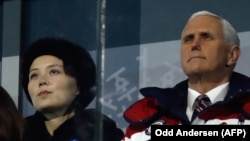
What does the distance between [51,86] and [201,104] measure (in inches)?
37.0

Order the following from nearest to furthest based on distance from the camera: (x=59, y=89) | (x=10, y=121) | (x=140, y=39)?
(x=140, y=39)
(x=59, y=89)
(x=10, y=121)

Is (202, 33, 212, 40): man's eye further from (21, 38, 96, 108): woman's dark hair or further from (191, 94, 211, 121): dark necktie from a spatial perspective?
(21, 38, 96, 108): woman's dark hair

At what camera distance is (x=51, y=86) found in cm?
486

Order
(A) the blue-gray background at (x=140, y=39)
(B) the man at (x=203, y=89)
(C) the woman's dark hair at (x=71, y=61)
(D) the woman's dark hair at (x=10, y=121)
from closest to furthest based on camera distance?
(B) the man at (x=203, y=89)
(A) the blue-gray background at (x=140, y=39)
(C) the woman's dark hair at (x=71, y=61)
(D) the woman's dark hair at (x=10, y=121)

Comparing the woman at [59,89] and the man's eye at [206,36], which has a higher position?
the man's eye at [206,36]

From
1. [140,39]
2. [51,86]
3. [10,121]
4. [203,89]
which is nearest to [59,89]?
[51,86]

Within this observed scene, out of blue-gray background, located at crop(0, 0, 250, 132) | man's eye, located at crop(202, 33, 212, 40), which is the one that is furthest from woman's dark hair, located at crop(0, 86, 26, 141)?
man's eye, located at crop(202, 33, 212, 40)

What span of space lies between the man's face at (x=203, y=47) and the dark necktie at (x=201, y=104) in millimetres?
135

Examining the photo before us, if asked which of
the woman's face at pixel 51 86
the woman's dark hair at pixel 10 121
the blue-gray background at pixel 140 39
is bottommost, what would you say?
the woman's dark hair at pixel 10 121

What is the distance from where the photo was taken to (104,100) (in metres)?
4.71

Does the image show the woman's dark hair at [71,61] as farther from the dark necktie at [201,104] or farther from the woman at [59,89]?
the dark necktie at [201,104]

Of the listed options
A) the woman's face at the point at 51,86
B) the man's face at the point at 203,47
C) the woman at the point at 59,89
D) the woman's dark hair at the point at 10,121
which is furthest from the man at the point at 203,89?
the woman's dark hair at the point at 10,121

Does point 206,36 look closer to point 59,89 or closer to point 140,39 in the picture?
point 140,39

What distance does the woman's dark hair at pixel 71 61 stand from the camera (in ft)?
15.8
